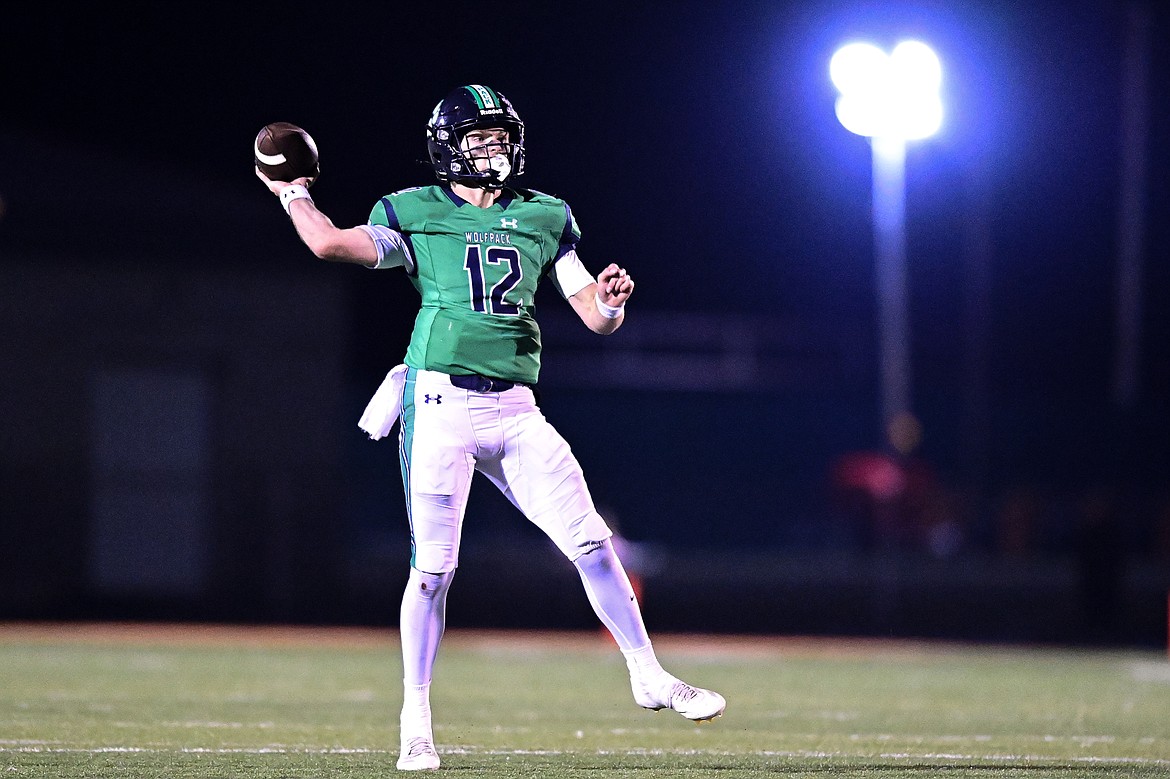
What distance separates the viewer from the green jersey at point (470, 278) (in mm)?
5316

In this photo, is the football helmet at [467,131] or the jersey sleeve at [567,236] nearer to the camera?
the football helmet at [467,131]

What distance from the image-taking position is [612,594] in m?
5.40

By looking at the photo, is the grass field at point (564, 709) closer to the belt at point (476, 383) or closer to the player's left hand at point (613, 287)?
the belt at point (476, 383)

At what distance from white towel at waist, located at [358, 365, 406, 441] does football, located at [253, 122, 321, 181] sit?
718mm

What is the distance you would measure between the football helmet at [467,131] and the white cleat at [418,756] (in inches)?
71.1

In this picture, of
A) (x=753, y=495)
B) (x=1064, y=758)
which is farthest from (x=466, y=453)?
(x=753, y=495)

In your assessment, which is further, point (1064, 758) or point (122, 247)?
point (122, 247)

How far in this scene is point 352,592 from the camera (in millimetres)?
21156

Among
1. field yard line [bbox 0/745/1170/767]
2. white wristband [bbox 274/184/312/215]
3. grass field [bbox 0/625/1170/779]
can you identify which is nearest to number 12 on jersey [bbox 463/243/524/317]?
white wristband [bbox 274/184/312/215]

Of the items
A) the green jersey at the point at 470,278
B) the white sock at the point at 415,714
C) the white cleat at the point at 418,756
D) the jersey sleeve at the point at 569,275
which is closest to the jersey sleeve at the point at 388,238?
the green jersey at the point at 470,278

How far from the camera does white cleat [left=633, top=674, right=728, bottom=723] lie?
17.1 feet

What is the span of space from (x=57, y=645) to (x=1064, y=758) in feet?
30.3

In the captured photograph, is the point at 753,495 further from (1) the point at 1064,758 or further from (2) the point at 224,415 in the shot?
(1) the point at 1064,758

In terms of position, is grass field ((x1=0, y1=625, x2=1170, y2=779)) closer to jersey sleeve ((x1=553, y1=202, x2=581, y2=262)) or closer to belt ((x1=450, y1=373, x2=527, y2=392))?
belt ((x1=450, y1=373, x2=527, y2=392))
